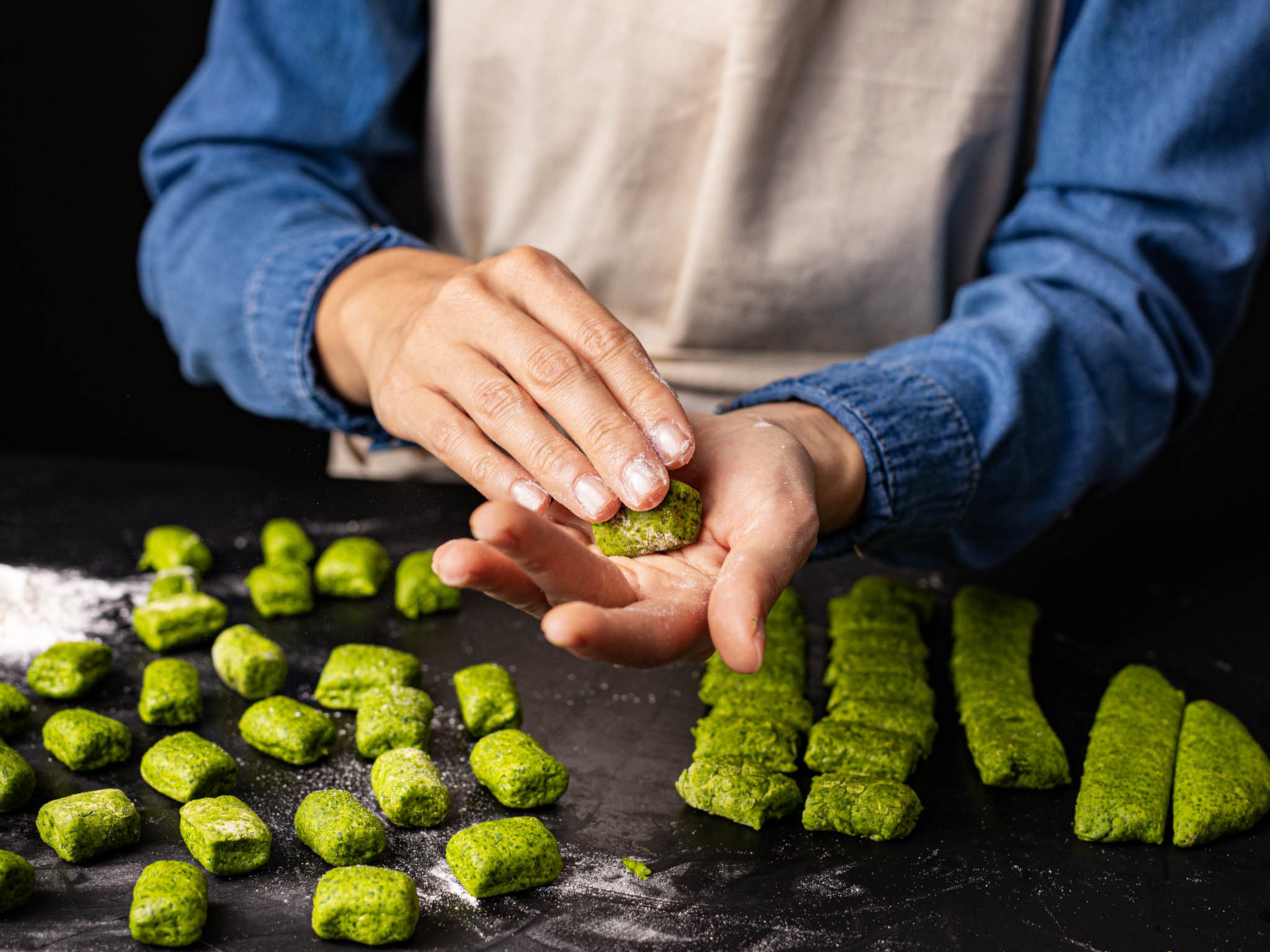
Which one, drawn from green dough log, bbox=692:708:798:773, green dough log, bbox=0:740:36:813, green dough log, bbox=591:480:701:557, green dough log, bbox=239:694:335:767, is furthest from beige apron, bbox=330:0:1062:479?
green dough log, bbox=0:740:36:813

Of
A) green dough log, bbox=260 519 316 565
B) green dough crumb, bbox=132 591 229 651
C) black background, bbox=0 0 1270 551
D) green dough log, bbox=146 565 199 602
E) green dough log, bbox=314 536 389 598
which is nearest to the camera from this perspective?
green dough crumb, bbox=132 591 229 651

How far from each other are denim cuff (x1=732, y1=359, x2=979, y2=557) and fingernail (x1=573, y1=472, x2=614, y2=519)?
1.81 ft

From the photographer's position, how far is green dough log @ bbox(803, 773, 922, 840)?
1.72 m

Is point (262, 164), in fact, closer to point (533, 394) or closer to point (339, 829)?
point (533, 394)

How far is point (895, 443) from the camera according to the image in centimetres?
197

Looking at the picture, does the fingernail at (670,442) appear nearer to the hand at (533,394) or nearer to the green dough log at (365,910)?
the hand at (533,394)

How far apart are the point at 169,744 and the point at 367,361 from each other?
0.70 m

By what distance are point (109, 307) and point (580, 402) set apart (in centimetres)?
327

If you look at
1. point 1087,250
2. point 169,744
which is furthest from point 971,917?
point 1087,250

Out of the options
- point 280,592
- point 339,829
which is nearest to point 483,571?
point 339,829

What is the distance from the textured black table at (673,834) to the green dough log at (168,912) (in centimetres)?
3

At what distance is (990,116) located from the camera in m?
2.45

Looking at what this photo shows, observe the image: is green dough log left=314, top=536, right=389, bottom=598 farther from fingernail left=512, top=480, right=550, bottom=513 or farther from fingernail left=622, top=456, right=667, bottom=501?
fingernail left=622, top=456, right=667, bottom=501

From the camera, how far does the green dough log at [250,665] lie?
2029 millimetres
